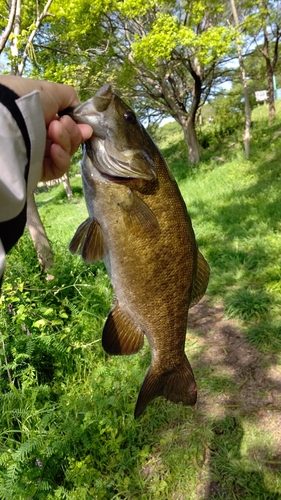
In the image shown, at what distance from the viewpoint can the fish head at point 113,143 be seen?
64.8 inches

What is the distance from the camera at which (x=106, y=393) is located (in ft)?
11.7

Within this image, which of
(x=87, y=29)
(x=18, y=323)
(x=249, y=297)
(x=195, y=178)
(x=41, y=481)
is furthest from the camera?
(x=195, y=178)

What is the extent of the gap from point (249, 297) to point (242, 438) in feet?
6.48

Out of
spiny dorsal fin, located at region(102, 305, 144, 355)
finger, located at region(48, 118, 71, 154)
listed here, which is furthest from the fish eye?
spiny dorsal fin, located at region(102, 305, 144, 355)

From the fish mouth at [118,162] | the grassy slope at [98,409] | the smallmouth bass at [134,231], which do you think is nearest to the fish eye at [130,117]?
the smallmouth bass at [134,231]

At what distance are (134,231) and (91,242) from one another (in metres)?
0.20

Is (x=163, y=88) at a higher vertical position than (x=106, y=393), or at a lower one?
higher

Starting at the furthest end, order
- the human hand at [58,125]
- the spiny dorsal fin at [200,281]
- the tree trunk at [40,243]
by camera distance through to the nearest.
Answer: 1. the tree trunk at [40,243]
2. the spiny dorsal fin at [200,281]
3. the human hand at [58,125]

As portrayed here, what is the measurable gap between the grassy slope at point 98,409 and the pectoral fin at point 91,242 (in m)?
1.58

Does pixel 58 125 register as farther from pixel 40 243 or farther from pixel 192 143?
pixel 192 143

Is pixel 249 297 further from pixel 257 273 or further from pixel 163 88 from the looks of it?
pixel 163 88

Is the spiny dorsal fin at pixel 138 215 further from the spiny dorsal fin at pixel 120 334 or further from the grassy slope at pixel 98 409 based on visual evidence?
the grassy slope at pixel 98 409

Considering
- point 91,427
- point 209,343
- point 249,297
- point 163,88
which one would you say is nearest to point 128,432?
point 91,427

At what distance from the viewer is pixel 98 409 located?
329cm
